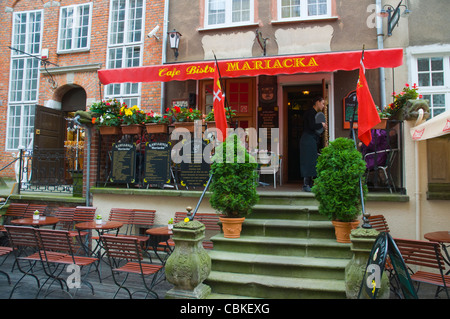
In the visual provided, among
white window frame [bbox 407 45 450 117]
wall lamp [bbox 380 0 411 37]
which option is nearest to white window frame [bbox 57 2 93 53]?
wall lamp [bbox 380 0 411 37]

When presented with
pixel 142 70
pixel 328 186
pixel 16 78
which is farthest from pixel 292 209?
pixel 16 78

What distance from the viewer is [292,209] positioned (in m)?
5.29

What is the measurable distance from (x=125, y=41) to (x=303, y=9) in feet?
17.1

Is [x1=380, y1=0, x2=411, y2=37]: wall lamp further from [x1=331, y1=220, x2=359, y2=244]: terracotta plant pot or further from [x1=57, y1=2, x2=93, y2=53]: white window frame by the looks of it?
[x1=57, y1=2, x2=93, y2=53]: white window frame

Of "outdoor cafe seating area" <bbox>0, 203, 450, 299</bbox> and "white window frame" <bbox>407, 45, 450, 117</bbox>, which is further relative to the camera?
"white window frame" <bbox>407, 45, 450, 117</bbox>

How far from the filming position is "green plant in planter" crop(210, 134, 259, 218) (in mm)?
4855

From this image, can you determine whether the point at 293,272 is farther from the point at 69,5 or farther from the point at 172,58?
the point at 69,5

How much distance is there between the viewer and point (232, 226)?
489 cm

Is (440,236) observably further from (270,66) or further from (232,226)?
(270,66)

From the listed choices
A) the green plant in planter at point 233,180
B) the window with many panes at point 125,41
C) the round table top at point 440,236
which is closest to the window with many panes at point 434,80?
the round table top at point 440,236

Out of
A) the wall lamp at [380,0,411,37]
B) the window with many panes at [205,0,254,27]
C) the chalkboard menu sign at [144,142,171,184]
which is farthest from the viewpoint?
the window with many panes at [205,0,254,27]

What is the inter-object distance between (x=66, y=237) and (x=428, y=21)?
28.5 feet

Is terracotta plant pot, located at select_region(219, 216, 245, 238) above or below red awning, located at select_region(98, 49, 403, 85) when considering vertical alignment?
below

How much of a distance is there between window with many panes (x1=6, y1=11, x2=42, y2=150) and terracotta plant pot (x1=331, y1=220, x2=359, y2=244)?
1026 cm
